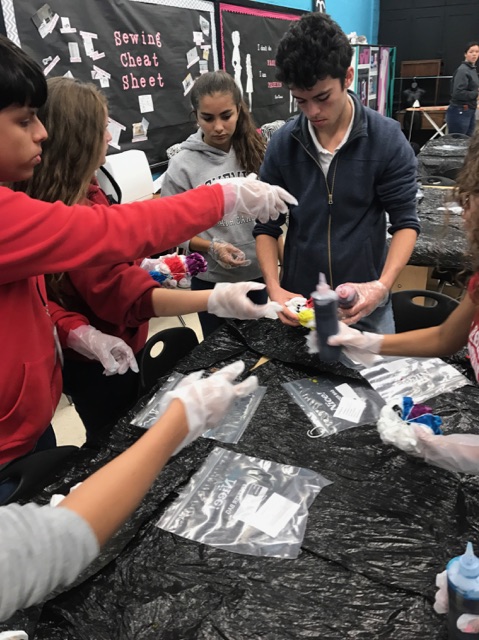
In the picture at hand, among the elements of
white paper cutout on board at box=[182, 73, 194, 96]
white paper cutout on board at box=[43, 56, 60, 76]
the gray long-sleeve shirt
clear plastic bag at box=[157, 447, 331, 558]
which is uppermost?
white paper cutout on board at box=[43, 56, 60, 76]

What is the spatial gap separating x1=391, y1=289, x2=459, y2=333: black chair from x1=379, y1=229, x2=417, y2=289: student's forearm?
0.30 m

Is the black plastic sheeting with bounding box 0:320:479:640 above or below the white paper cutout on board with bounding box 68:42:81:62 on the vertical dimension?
below

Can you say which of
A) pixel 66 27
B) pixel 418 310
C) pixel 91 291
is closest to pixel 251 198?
pixel 91 291

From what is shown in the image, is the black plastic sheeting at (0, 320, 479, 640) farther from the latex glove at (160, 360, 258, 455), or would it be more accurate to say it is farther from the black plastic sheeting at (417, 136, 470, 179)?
the black plastic sheeting at (417, 136, 470, 179)

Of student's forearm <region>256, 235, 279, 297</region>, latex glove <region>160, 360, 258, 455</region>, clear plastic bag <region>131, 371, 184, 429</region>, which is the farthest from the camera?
student's forearm <region>256, 235, 279, 297</region>

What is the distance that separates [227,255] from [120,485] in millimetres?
1366

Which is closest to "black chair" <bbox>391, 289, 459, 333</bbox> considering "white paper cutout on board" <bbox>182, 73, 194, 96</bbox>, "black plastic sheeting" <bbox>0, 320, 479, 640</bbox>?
"black plastic sheeting" <bbox>0, 320, 479, 640</bbox>

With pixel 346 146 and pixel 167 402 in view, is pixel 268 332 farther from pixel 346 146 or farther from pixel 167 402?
pixel 167 402

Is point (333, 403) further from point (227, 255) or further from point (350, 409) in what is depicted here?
point (227, 255)

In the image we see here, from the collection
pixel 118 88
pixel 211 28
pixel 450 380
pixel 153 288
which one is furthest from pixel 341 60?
pixel 211 28

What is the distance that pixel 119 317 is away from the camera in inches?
56.7

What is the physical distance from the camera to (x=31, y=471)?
1.06 meters

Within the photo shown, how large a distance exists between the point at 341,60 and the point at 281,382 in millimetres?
941

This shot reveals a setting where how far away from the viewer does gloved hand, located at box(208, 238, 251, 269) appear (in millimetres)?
1949
